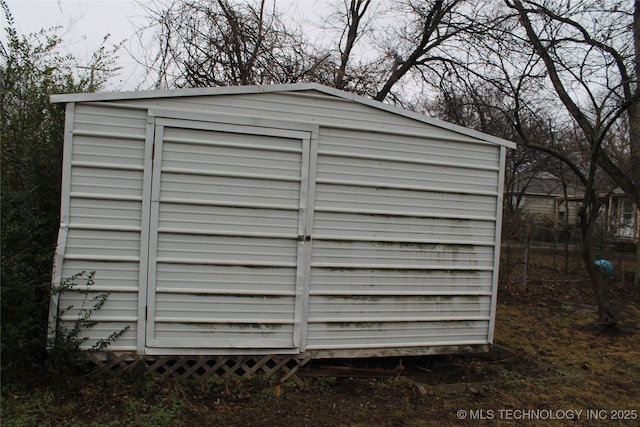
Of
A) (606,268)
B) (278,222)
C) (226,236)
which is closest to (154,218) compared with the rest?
(226,236)

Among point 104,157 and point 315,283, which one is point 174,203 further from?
point 315,283

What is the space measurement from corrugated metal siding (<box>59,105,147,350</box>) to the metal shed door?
173 mm

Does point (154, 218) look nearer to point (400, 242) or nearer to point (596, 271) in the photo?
point (400, 242)

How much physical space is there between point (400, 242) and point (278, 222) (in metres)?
1.30

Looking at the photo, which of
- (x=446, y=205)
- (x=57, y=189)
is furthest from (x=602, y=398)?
(x=57, y=189)

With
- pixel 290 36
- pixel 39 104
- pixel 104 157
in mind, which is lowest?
pixel 104 157

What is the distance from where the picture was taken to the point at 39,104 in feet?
16.3

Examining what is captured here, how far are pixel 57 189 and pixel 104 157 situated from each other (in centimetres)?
85

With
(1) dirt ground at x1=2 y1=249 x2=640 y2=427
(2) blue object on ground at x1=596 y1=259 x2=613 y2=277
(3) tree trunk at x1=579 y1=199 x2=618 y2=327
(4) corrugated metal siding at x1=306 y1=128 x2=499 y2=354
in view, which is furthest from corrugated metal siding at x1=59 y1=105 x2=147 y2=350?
(2) blue object on ground at x1=596 y1=259 x2=613 y2=277

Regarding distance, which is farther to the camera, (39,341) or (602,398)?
(602,398)

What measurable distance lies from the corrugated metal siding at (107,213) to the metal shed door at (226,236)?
173mm

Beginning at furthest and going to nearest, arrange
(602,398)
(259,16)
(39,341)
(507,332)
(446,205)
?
(259,16) < (507,332) < (446,205) < (602,398) < (39,341)

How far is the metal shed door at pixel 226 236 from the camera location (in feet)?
13.3

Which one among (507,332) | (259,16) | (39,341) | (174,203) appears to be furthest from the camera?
(259,16)
